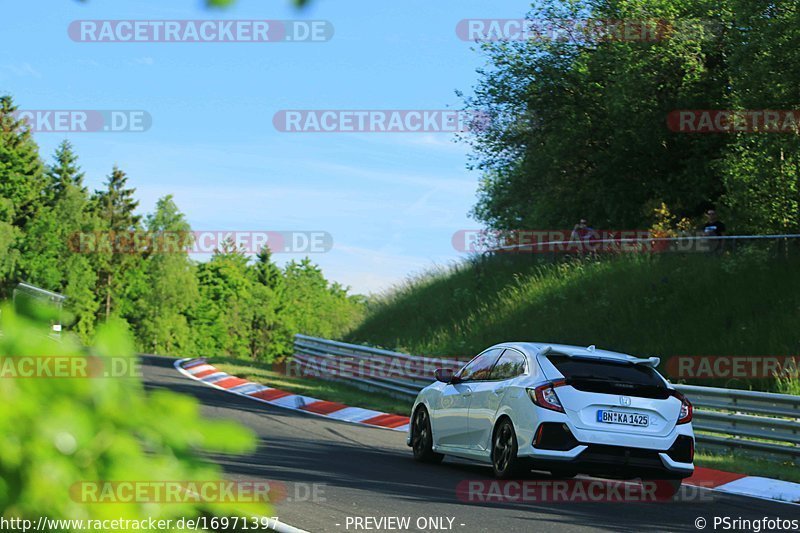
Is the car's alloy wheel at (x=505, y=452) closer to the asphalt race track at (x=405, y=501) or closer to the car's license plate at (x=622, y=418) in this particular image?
the asphalt race track at (x=405, y=501)

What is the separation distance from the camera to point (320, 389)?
26.5 meters

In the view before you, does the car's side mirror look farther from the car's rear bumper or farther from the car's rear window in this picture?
the car's rear bumper

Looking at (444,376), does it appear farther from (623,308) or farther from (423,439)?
(623,308)

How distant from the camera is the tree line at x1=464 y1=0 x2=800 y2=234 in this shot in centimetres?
2941

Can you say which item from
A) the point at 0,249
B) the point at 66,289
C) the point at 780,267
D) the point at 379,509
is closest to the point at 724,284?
the point at 780,267

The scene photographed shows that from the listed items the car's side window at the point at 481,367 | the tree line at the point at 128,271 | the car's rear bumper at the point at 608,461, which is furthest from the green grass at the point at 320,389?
the tree line at the point at 128,271

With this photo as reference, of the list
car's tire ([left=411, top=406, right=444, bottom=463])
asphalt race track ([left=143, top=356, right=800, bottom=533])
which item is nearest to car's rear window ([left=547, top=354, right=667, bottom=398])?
asphalt race track ([left=143, top=356, right=800, bottom=533])

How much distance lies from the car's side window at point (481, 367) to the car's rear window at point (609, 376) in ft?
4.18

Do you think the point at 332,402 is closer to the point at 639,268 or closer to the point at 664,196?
the point at 639,268

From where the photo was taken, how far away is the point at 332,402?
2355 centimetres

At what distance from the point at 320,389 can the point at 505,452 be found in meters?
15.1

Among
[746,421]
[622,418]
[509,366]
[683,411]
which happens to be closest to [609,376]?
[622,418]

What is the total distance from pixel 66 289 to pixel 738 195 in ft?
263

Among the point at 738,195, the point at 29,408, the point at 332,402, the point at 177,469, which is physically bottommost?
the point at 332,402
